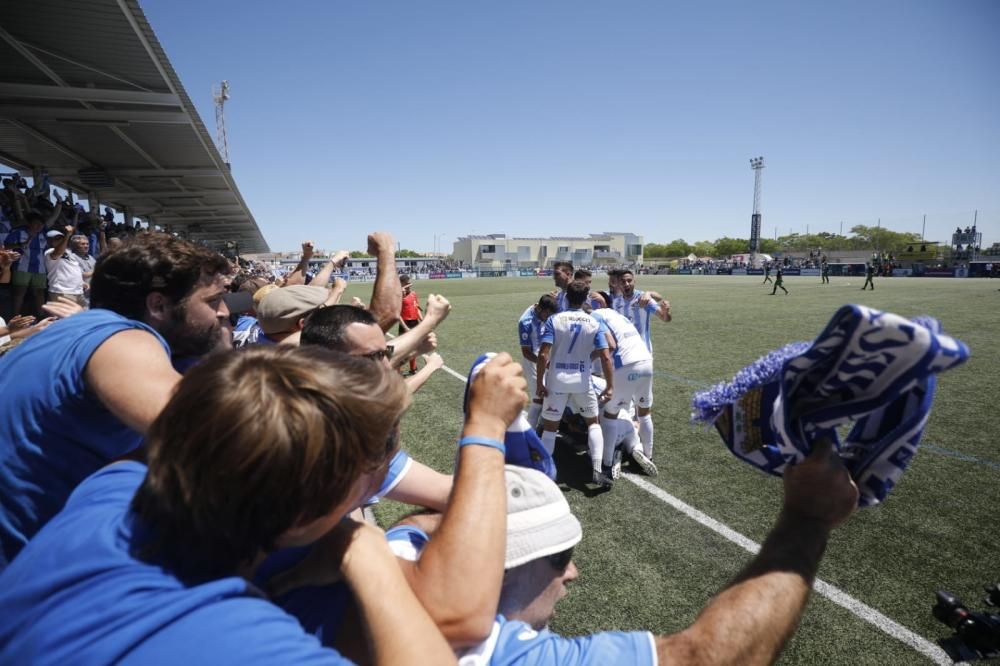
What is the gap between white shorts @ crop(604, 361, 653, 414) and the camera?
5.39 meters

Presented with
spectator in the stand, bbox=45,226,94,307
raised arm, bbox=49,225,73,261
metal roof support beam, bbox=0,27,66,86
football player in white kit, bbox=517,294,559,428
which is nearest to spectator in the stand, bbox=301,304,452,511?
football player in white kit, bbox=517,294,559,428

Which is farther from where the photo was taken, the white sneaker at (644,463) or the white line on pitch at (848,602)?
the white sneaker at (644,463)

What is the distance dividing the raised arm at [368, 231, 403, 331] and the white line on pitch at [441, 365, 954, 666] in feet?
8.59

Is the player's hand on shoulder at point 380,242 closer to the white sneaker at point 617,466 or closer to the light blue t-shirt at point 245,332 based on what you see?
the light blue t-shirt at point 245,332

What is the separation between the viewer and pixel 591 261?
116 m

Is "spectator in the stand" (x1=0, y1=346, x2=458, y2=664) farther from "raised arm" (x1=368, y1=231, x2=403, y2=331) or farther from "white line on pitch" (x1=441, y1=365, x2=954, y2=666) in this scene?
"white line on pitch" (x1=441, y1=365, x2=954, y2=666)

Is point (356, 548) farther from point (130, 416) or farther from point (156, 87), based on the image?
point (156, 87)

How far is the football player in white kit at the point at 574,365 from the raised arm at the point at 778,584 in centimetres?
387

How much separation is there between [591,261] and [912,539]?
378ft

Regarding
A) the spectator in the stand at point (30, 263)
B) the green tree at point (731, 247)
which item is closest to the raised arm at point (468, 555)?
the spectator in the stand at point (30, 263)

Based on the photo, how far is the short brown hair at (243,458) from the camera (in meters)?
0.82

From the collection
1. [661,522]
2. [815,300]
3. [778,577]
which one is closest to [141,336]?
[778,577]

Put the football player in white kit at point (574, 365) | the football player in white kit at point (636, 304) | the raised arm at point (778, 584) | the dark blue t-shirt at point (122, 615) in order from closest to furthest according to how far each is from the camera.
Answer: the dark blue t-shirt at point (122, 615)
the raised arm at point (778, 584)
the football player in white kit at point (574, 365)
the football player in white kit at point (636, 304)

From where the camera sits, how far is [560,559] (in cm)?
135
